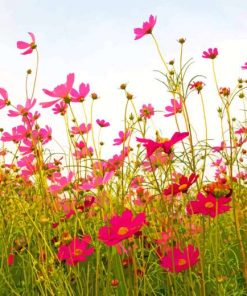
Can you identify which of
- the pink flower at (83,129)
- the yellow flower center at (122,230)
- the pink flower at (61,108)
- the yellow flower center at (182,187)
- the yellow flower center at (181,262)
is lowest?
the yellow flower center at (181,262)

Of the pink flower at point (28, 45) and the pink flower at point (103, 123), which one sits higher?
the pink flower at point (28, 45)

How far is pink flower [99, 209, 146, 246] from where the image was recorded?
0.97 m

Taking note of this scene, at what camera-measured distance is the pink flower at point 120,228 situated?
967mm

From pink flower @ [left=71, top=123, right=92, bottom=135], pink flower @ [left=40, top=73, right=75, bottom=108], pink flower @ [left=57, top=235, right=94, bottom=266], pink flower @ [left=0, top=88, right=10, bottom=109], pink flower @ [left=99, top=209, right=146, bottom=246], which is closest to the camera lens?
pink flower @ [left=99, top=209, right=146, bottom=246]

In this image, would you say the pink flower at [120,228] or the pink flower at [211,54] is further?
the pink flower at [211,54]

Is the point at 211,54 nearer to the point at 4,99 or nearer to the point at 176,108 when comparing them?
the point at 176,108

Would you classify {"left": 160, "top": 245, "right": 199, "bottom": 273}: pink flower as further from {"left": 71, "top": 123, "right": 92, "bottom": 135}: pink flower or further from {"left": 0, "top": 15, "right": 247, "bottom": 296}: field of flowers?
{"left": 71, "top": 123, "right": 92, "bottom": 135}: pink flower

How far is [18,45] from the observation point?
1582 millimetres

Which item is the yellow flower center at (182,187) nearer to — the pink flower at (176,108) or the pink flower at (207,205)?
the pink flower at (207,205)

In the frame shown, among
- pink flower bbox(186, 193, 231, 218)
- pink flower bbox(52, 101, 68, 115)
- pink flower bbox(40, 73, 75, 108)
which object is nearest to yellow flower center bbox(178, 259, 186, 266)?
pink flower bbox(186, 193, 231, 218)

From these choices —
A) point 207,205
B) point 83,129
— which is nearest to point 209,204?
point 207,205

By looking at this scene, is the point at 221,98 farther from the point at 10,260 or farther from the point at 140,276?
the point at 10,260

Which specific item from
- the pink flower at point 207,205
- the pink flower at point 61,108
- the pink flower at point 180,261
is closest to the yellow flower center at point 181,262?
the pink flower at point 180,261

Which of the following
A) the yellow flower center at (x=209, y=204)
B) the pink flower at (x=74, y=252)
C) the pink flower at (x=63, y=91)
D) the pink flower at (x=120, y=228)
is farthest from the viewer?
the pink flower at (x=63, y=91)
